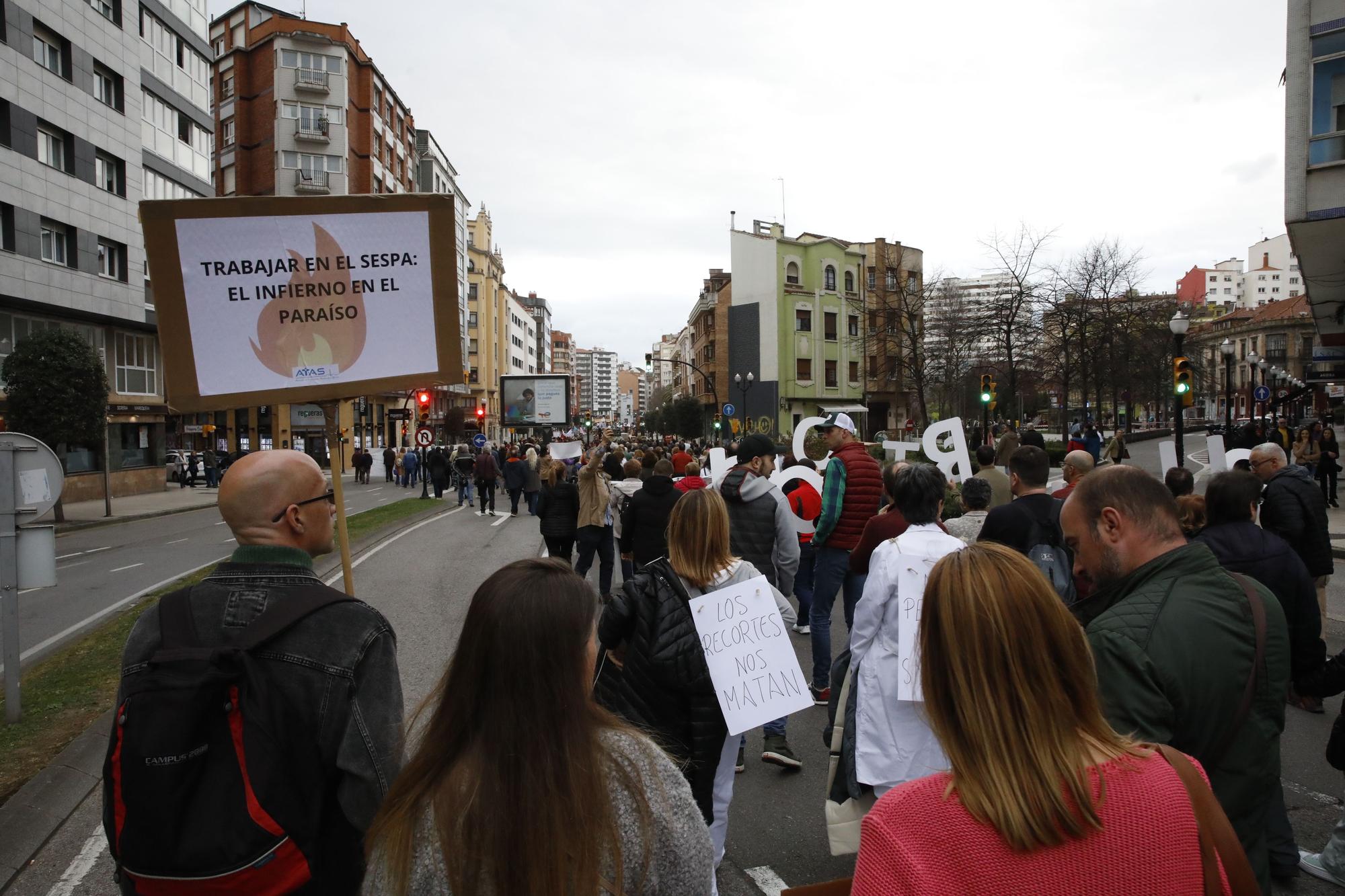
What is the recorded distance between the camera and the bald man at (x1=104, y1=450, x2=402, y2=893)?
78.9 inches

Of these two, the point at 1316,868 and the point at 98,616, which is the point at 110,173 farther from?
the point at 1316,868

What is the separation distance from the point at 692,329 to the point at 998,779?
82.9 meters

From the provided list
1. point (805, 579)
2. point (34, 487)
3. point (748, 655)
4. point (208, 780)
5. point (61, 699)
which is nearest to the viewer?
point (208, 780)

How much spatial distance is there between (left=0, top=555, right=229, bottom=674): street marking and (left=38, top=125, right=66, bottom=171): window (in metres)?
21.5

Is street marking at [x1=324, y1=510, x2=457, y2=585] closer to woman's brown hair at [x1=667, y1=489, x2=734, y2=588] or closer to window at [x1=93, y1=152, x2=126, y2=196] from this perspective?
woman's brown hair at [x1=667, y1=489, x2=734, y2=588]

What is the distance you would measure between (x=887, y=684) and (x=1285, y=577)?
208 centimetres

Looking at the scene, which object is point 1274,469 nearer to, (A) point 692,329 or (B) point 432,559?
(B) point 432,559

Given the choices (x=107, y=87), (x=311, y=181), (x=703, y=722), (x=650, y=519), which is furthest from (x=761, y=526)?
(x=311, y=181)

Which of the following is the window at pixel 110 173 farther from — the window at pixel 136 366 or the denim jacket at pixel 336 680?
the denim jacket at pixel 336 680

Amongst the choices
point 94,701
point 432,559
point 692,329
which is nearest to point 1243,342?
point 692,329

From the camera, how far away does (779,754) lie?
5.12 metres

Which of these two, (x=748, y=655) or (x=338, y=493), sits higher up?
(x=338, y=493)

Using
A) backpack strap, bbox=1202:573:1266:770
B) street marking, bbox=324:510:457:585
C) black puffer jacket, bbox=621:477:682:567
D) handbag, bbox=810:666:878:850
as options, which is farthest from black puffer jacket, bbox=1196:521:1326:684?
street marking, bbox=324:510:457:585

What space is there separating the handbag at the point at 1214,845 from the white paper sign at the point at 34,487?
7343mm
